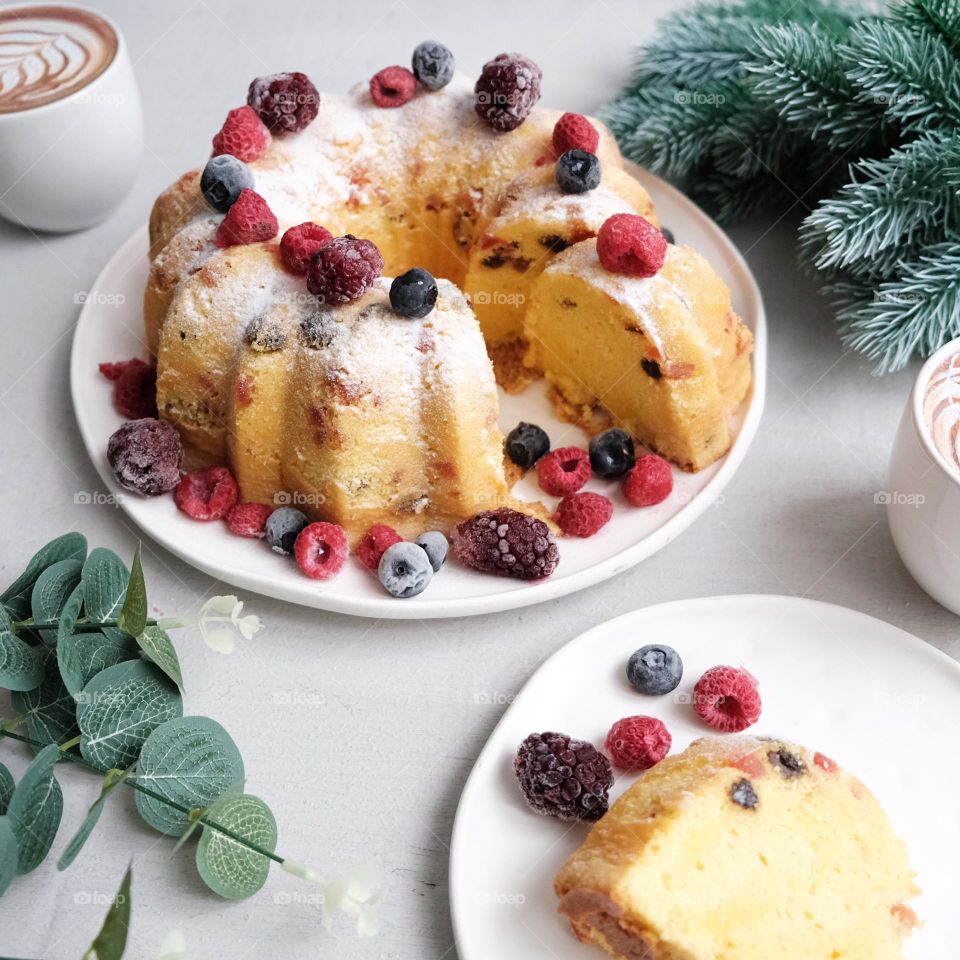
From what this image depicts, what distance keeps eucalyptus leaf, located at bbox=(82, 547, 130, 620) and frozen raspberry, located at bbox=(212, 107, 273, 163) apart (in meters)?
0.96

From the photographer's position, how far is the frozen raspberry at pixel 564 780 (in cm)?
196

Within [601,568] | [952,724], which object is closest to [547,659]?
[601,568]

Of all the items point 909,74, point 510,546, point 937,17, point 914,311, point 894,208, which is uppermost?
point 937,17

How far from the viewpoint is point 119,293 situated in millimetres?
2828

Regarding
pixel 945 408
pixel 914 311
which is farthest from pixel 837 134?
pixel 945 408

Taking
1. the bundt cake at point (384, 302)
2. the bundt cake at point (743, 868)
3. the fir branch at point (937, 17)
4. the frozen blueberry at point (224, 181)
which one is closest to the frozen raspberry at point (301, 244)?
the bundt cake at point (384, 302)

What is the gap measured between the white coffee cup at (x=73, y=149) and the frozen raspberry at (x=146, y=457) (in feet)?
2.79

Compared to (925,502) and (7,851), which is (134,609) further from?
(925,502)

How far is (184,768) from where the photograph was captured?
2.03m

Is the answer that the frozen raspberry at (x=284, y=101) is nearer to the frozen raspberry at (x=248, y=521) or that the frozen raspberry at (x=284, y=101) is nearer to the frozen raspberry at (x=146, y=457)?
the frozen raspberry at (x=146, y=457)

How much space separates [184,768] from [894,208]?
196 cm

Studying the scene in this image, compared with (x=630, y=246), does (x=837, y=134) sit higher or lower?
higher

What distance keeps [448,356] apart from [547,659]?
0.62m

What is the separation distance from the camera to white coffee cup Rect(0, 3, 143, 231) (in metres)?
2.77
